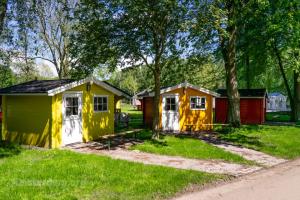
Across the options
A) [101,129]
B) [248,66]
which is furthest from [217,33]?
[248,66]

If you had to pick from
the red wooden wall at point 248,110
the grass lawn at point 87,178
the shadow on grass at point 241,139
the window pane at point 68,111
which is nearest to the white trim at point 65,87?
the window pane at point 68,111

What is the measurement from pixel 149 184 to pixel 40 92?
28.6 feet

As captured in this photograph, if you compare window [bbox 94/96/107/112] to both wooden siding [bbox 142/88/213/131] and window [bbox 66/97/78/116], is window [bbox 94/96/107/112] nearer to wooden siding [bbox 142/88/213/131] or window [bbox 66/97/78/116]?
window [bbox 66/97/78/116]

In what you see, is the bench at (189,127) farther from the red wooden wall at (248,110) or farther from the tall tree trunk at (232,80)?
the red wooden wall at (248,110)

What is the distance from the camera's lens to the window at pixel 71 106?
1817cm

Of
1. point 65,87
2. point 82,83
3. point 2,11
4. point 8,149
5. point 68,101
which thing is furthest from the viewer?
point 82,83

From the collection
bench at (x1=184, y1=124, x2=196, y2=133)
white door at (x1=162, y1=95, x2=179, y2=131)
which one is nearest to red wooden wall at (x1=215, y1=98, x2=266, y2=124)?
bench at (x1=184, y1=124, x2=196, y2=133)

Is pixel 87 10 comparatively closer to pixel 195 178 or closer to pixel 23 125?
pixel 23 125

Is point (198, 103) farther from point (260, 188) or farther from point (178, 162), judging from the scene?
point (260, 188)

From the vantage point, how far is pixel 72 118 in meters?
18.4

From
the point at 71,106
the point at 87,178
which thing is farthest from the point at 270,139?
the point at 87,178

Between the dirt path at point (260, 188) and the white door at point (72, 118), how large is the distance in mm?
9481

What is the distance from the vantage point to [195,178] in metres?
11.3

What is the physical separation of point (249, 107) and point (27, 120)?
2012 cm
